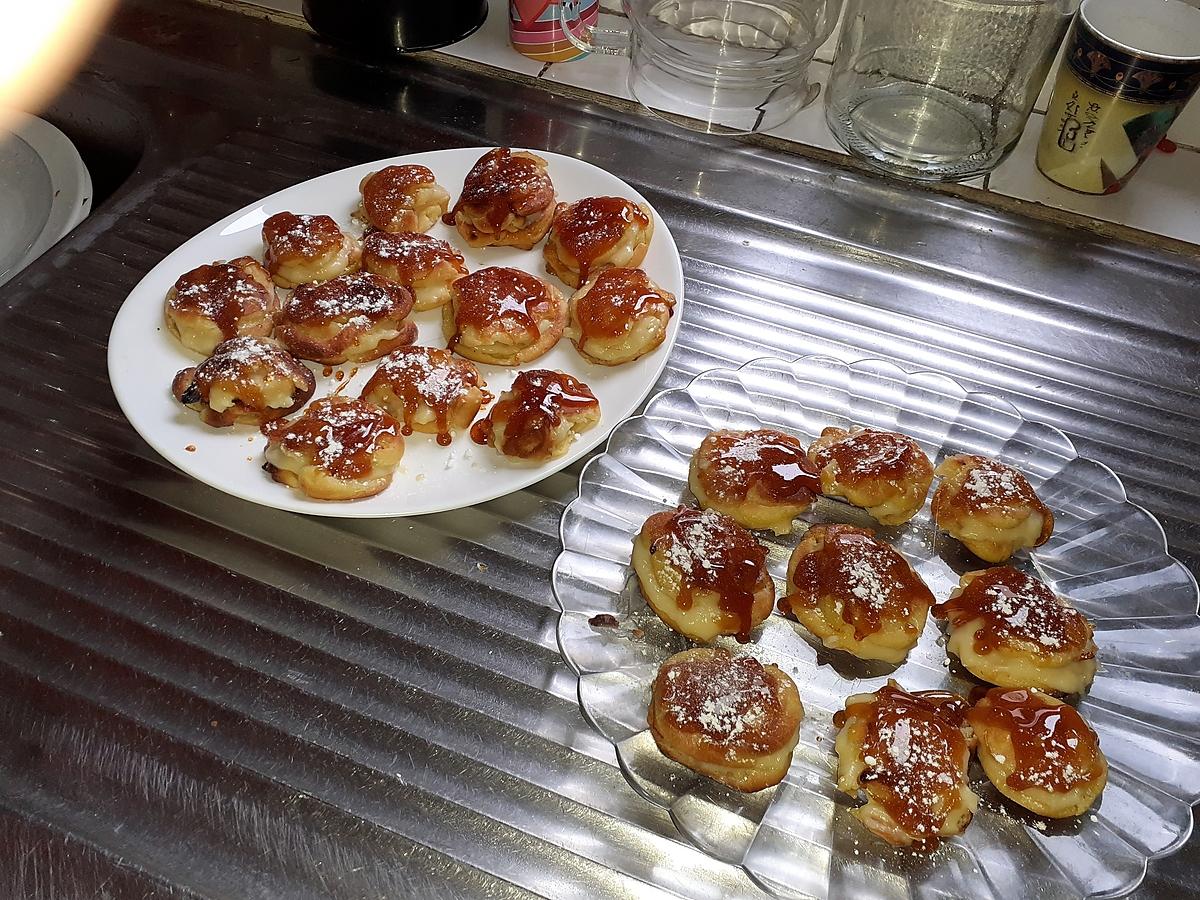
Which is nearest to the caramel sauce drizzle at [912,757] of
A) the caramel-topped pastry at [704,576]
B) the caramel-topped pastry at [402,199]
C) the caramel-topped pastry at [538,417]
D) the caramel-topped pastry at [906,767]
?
the caramel-topped pastry at [906,767]

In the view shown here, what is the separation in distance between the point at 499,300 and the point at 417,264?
0.42ft

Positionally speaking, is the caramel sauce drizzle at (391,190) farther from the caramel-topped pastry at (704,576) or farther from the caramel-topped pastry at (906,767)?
the caramel-topped pastry at (906,767)

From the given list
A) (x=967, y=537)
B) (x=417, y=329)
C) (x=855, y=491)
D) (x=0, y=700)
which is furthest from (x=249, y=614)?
(x=967, y=537)

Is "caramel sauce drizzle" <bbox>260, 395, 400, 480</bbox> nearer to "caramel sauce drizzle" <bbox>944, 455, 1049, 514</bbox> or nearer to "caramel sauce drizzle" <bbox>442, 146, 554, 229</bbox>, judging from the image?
"caramel sauce drizzle" <bbox>442, 146, 554, 229</bbox>

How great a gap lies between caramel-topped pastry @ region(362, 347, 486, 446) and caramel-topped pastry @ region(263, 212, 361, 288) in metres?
0.20

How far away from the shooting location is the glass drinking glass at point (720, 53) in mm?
1462

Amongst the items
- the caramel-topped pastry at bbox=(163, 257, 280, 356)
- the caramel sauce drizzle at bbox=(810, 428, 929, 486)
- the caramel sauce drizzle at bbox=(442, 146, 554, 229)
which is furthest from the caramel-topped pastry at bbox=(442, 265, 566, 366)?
the caramel sauce drizzle at bbox=(810, 428, 929, 486)

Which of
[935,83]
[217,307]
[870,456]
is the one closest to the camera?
[870,456]

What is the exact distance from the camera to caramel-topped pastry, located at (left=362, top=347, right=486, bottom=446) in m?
0.99

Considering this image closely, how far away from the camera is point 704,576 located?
85cm

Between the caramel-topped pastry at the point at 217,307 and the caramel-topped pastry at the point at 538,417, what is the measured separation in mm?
308

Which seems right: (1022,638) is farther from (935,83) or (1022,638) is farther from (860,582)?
(935,83)

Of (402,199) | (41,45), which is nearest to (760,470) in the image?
(402,199)

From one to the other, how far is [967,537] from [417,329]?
67cm
